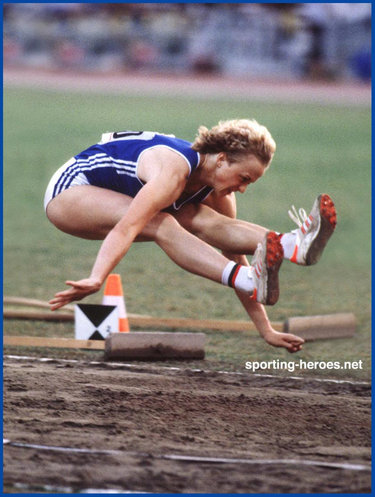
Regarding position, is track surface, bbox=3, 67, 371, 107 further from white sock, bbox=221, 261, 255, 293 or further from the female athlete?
white sock, bbox=221, 261, 255, 293

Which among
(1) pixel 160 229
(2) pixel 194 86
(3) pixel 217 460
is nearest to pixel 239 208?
(1) pixel 160 229

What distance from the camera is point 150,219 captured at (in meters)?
5.03

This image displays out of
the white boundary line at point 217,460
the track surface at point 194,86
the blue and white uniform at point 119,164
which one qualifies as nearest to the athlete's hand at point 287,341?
the blue and white uniform at point 119,164

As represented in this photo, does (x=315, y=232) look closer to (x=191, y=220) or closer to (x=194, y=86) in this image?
(x=191, y=220)

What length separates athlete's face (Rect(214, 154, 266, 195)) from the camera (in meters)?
5.21

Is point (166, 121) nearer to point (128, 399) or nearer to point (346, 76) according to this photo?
point (346, 76)

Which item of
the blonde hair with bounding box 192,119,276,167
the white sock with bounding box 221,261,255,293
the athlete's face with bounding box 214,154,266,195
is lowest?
the white sock with bounding box 221,261,255,293

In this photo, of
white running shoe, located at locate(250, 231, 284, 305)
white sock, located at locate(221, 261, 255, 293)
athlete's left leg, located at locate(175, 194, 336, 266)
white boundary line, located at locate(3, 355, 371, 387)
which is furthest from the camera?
white boundary line, located at locate(3, 355, 371, 387)

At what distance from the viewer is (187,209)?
570 cm

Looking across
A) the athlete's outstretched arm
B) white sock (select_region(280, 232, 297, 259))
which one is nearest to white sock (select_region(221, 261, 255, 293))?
white sock (select_region(280, 232, 297, 259))

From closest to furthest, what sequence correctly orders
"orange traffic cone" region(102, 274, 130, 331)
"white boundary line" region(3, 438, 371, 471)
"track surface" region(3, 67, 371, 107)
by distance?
1. "white boundary line" region(3, 438, 371, 471)
2. "orange traffic cone" region(102, 274, 130, 331)
3. "track surface" region(3, 67, 371, 107)

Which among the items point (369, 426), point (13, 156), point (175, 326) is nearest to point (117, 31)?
point (13, 156)

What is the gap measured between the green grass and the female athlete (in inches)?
43.6

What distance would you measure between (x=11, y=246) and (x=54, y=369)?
4679 mm
